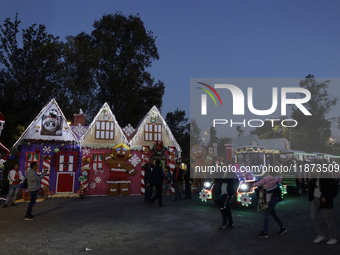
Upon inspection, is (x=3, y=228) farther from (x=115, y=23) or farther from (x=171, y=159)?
(x=115, y=23)

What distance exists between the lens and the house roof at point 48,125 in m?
15.2

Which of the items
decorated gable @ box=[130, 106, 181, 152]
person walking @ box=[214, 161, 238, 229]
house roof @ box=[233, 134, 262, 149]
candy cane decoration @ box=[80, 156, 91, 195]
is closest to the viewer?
person walking @ box=[214, 161, 238, 229]

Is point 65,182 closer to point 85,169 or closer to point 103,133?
point 85,169

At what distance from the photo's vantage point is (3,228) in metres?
7.53

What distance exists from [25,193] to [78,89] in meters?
16.0

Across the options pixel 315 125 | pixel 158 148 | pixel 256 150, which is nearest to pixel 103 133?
pixel 158 148

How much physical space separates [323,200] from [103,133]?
1280 cm

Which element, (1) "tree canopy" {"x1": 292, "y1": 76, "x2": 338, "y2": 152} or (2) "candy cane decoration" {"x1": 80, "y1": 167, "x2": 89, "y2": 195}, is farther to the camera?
(1) "tree canopy" {"x1": 292, "y1": 76, "x2": 338, "y2": 152}

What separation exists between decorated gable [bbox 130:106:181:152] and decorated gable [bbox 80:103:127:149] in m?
0.88

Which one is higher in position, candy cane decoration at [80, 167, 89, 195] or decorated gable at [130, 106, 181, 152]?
decorated gable at [130, 106, 181, 152]

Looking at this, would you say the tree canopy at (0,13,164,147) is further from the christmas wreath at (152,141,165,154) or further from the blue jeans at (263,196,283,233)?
the blue jeans at (263,196,283,233)

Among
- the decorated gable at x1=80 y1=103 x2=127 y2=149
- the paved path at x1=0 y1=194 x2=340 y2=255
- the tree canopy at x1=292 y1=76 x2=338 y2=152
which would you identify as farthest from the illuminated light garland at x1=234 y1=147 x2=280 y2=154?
the tree canopy at x1=292 y1=76 x2=338 y2=152

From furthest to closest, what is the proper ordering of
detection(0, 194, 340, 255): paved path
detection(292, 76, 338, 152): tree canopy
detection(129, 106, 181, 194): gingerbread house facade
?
detection(292, 76, 338, 152): tree canopy < detection(129, 106, 181, 194): gingerbread house facade < detection(0, 194, 340, 255): paved path

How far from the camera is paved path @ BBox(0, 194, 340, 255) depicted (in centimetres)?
564
